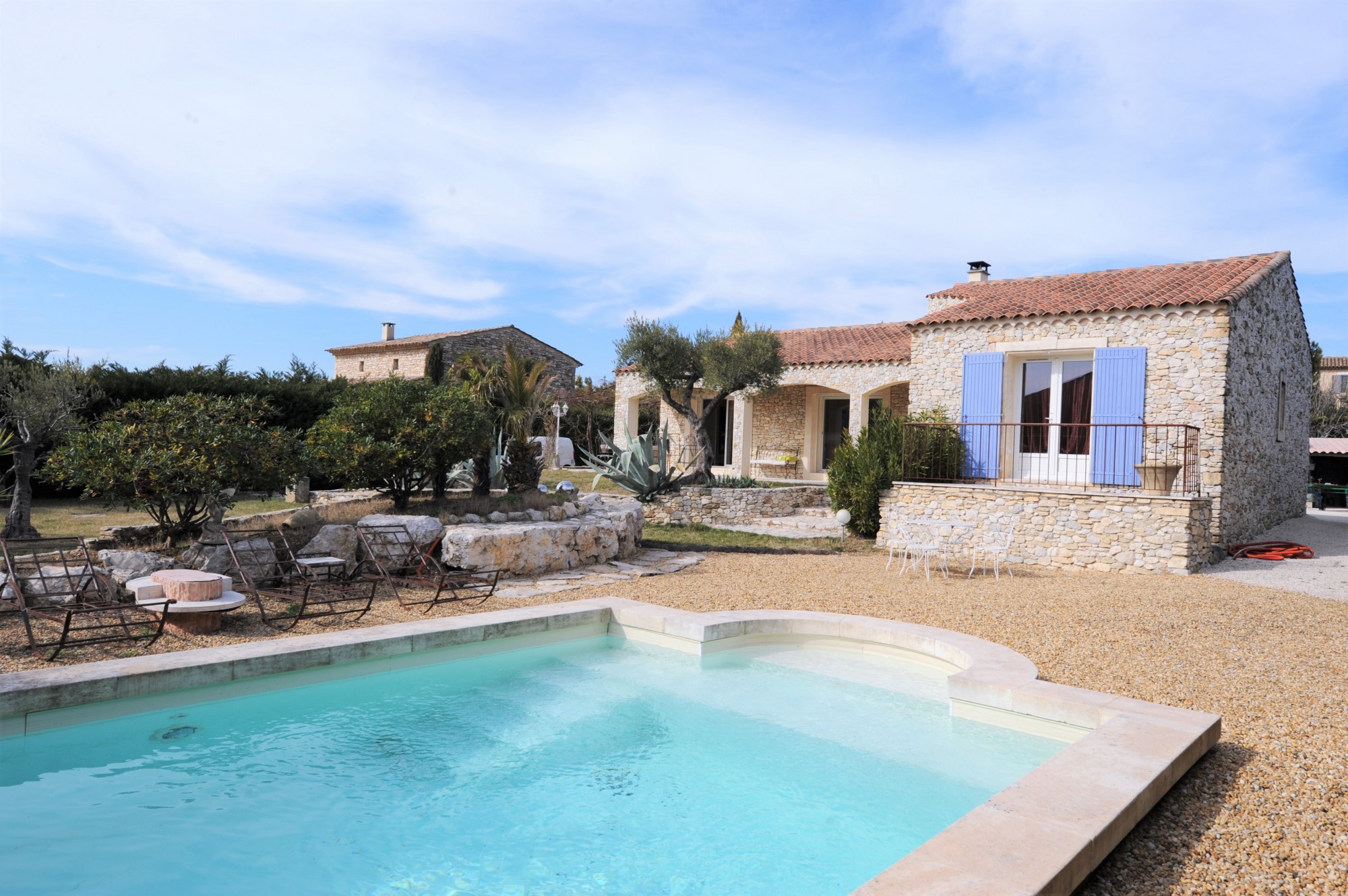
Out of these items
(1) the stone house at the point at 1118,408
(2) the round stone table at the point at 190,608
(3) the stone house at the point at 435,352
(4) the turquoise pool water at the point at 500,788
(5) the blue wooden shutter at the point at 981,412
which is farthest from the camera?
(3) the stone house at the point at 435,352

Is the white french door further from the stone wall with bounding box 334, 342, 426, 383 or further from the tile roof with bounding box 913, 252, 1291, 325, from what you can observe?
the stone wall with bounding box 334, 342, 426, 383

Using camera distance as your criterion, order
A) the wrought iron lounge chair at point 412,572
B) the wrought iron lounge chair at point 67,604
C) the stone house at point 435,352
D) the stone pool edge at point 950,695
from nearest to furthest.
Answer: the stone pool edge at point 950,695, the wrought iron lounge chair at point 67,604, the wrought iron lounge chair at point 412,572, the stone house at point 435,352

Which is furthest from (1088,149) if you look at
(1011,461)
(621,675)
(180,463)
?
(180,463)

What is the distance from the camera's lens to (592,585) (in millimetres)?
8875

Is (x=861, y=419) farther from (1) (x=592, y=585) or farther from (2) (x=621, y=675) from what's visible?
(2) (x=621, y=675)

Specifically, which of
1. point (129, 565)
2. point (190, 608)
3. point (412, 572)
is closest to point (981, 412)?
point (412, 572)

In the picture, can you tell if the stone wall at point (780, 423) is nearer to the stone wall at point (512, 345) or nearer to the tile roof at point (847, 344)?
the tile roof at point (847, 344)

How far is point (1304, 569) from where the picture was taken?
35.9 ft

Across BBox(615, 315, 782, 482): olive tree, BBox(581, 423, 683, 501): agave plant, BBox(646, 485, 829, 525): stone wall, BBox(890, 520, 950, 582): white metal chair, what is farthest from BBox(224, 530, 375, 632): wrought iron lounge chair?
BBox(615, 315, 782, 482): olive tree

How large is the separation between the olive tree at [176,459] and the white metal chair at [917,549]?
7.41m

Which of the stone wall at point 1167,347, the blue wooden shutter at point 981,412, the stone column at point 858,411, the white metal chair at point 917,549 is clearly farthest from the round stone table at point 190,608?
the stone column at point 858,411

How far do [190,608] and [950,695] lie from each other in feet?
18.3

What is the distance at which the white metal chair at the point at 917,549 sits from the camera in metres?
10.2

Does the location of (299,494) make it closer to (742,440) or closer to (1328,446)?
(742,440)
